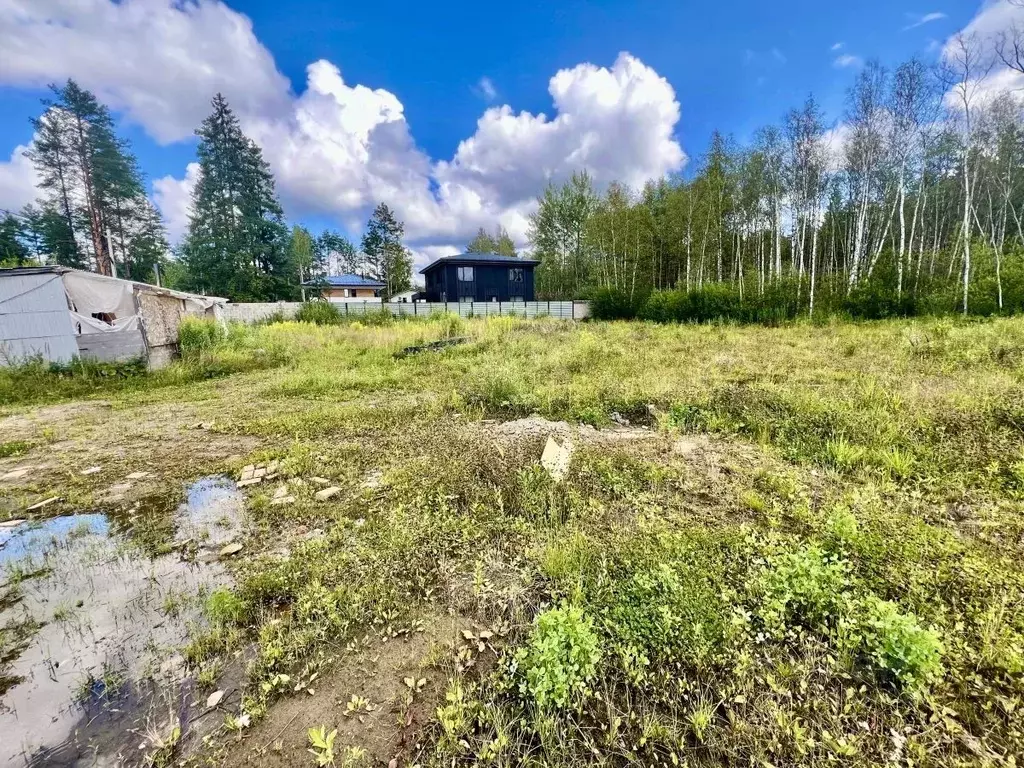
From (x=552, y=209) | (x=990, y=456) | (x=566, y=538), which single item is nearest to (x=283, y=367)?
(x=566, y=538)

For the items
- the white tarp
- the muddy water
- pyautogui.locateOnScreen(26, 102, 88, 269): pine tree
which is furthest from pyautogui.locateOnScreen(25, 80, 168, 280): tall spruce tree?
the muddy water

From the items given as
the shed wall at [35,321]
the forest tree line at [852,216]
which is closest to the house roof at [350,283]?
the forest tree line at [852,216]

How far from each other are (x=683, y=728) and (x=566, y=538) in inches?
41.5

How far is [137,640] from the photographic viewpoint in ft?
5.84

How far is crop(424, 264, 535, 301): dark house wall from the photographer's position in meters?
22.2

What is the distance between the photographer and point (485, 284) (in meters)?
22.5

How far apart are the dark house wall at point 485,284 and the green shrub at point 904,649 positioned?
21814mm

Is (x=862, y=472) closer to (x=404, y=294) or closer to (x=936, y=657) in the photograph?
(x=936, y=657)

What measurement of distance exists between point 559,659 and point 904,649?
1.24 m

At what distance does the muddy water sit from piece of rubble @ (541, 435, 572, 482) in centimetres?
219

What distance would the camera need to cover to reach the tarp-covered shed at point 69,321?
6.86 meters

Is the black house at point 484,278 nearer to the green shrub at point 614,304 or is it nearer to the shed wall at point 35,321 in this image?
the green shrub at point 614,304

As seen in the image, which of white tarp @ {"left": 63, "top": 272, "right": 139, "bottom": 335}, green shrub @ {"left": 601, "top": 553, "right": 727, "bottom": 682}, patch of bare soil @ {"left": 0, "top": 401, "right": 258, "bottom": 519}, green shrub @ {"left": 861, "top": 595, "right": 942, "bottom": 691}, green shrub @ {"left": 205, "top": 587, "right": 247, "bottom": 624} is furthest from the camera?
white tarp @ {"left": 63, "top": 272, "right": 139, "bottom": 335}

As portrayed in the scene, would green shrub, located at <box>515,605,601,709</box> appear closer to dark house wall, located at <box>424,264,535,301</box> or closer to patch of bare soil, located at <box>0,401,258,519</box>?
patch of bare soil, located at <box>0,401,258,519</box>
